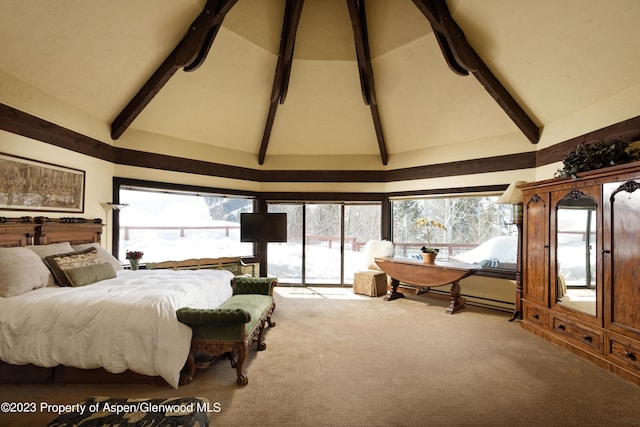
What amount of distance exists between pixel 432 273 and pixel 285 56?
366 cm

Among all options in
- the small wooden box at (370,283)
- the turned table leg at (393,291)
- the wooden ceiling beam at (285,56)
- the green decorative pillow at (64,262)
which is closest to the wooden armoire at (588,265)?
the turned table leg at (393,291)

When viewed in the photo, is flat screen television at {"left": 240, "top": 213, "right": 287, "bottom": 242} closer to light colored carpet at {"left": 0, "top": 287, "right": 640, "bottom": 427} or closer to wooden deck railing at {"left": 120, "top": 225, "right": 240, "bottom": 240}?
wooden deck railing at {"left": 120, "top": 225, "right": 240, "bottom": 240}

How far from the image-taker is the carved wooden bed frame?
2.46 metres

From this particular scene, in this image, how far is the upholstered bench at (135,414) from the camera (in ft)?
4.50

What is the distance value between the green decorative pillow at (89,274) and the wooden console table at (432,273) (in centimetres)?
374

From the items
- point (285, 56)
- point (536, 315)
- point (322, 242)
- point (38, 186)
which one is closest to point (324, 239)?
point (322, 242)

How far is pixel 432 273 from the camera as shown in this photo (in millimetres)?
4562

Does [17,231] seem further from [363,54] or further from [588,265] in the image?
[588,265]

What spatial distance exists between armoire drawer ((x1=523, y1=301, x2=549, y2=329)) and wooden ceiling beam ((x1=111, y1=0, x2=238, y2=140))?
4.74 m

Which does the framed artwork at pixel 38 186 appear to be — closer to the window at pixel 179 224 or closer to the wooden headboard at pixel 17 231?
the wooden headboard at pixel 17 231

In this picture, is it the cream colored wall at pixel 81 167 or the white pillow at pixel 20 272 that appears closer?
the white pillow at pixel 20 272

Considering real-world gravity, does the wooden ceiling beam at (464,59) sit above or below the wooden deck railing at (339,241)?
above

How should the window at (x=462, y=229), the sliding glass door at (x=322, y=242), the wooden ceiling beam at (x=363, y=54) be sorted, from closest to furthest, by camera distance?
the wooden ceiling beam at (x=363, y=54) → the window at (x=462, y=229) → the sliding glass door at (x=322, y=242)

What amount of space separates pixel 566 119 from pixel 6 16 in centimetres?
582
